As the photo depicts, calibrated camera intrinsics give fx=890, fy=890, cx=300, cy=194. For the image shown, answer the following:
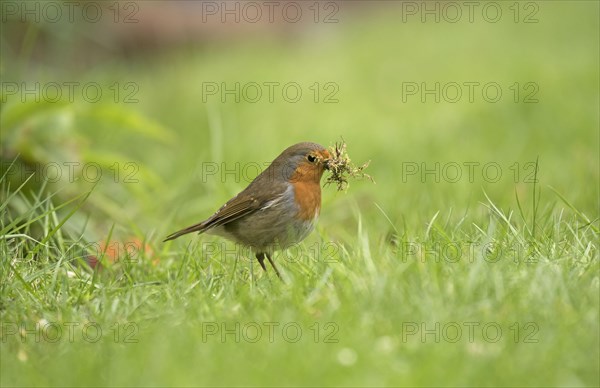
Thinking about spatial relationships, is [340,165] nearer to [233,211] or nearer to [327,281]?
[233,211]

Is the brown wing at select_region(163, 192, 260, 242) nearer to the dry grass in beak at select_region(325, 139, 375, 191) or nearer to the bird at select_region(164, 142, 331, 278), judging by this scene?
the bird at select_region(164, 142, 331, 278)

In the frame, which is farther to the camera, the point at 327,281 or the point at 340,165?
the point at 340,165

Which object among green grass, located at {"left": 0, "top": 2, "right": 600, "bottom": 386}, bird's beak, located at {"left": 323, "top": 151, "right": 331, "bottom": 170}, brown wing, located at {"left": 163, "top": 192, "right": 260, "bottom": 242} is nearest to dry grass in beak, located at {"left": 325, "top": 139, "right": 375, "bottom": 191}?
bird's beak, located at {"left": 323, "top": 151, "right": 331, "bottom": 170}

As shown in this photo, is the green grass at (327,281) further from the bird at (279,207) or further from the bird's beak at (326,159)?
the bird's beak at (326,159)

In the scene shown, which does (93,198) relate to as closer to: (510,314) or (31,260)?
(31,260)

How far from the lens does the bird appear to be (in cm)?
417

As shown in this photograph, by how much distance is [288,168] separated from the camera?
4.30m

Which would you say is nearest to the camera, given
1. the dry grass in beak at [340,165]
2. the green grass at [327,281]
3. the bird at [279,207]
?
the green grass at [327,281]

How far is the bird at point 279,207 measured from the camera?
4172mm

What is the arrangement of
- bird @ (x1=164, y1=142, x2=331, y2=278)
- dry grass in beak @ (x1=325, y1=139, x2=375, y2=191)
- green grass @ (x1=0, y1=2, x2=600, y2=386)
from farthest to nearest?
dry grass in beak @ (x1=325, y1=139, x2=375, y2=191), bird @ (x1=164, y1=142, x2=331, y2=278), green grass @ (x1=0, y1=2, x2=600, y2=386)

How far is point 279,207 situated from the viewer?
4188 mm

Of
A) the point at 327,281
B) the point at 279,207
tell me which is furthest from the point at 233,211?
the point at 327,281

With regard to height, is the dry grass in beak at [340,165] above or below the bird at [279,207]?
above

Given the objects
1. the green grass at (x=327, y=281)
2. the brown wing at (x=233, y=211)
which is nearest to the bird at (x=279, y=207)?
the brown wing at (x=233, y=211)
